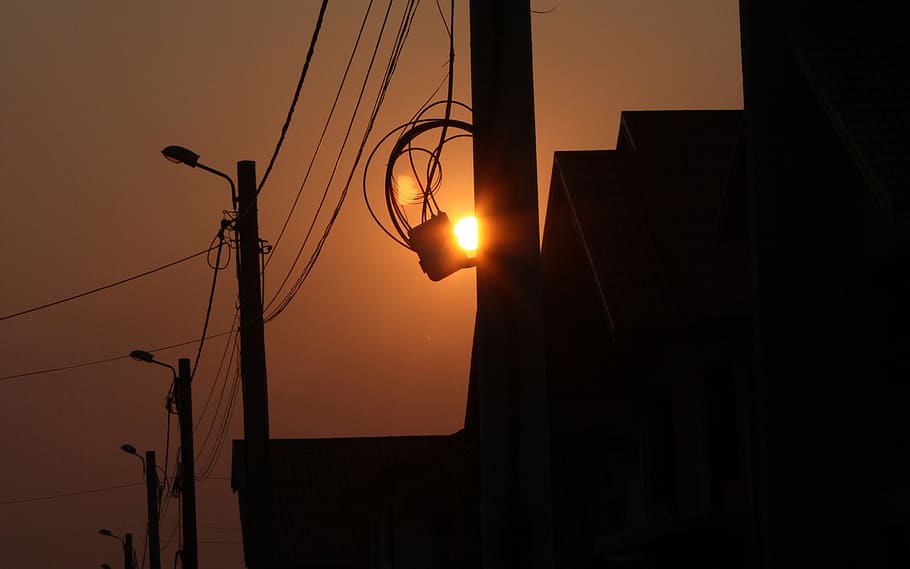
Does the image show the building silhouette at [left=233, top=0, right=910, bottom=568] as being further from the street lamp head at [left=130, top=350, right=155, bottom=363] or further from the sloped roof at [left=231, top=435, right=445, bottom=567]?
the sloped roof at [left=231, top=435, right=445, bottom=567]

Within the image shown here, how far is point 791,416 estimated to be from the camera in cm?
1178

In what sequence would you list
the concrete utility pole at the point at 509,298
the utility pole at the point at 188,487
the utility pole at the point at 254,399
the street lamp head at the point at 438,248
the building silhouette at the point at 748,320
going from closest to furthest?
the concrete utility pole at the point at 509,298 → the street lamp head at the point at 438,248 → the building silhouette at the point at 748,320 → the utility pole at the point at 254,399 → the utility pole at the point at 188,487

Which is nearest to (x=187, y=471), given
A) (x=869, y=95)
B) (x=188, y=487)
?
(x=188, y=487)

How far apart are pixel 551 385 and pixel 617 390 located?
97 centimetres

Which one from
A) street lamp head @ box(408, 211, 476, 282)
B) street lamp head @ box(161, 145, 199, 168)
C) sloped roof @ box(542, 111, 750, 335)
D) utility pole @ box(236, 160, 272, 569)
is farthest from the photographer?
street lamp head @ box(161, 145, 199, 168)

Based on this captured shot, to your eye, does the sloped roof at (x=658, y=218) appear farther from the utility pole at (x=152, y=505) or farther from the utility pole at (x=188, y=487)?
the utility pole at (x=152, y=505)

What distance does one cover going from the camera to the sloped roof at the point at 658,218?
15414mm

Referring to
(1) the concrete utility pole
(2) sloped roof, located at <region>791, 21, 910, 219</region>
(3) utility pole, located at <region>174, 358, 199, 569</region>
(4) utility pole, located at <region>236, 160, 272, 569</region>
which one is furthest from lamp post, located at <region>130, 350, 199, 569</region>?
(1) the concrete utility pole

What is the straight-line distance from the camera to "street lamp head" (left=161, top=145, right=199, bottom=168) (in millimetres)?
19797

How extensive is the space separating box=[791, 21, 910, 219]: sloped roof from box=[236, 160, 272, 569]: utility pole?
8.37 meters

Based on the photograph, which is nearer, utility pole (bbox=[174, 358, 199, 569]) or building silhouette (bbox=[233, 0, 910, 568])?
building silhouette (bbox=[233, 0, 910, 568])

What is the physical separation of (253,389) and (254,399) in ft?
0.42

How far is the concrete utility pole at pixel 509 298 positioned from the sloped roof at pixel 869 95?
13.1 feet

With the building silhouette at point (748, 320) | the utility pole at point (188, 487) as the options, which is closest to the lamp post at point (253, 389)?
the building silhouette at point (748, 320)
